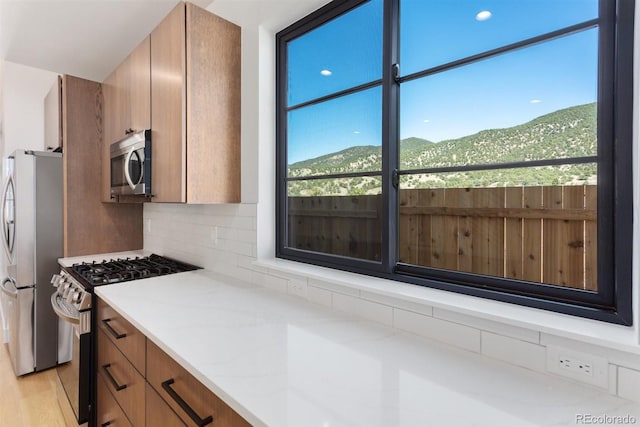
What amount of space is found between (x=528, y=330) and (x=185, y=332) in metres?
1.10

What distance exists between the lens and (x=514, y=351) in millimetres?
944

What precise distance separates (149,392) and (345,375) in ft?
2.80

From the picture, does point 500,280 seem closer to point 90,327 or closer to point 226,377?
point 226,377

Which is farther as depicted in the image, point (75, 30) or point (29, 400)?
point (75, 30)

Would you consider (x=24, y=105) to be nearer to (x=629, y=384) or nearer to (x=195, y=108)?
(x=195, y=108)

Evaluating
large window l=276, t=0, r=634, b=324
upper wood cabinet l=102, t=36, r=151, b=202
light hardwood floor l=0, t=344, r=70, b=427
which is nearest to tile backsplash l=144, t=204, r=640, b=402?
large window l=276, t=0, r=634, b=324

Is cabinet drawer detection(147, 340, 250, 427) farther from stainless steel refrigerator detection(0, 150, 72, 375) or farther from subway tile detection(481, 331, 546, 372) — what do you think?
stainless steel refrigerator detection(0, 150, 72, 375)

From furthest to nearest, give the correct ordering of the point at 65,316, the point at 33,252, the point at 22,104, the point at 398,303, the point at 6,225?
the point at 22,104
the point at 6,225
the point at 33,252
the point at 65,316
the point at 398,303

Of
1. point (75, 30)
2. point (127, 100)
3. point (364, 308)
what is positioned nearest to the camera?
point (364, 308)

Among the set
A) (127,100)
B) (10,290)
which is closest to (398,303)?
(127,100)

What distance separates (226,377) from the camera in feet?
2.90

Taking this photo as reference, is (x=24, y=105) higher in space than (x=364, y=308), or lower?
higher

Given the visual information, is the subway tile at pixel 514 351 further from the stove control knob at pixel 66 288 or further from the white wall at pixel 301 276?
the stove control knob at pixel 66 288

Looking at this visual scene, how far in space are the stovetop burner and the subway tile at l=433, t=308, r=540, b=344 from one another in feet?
5.72
